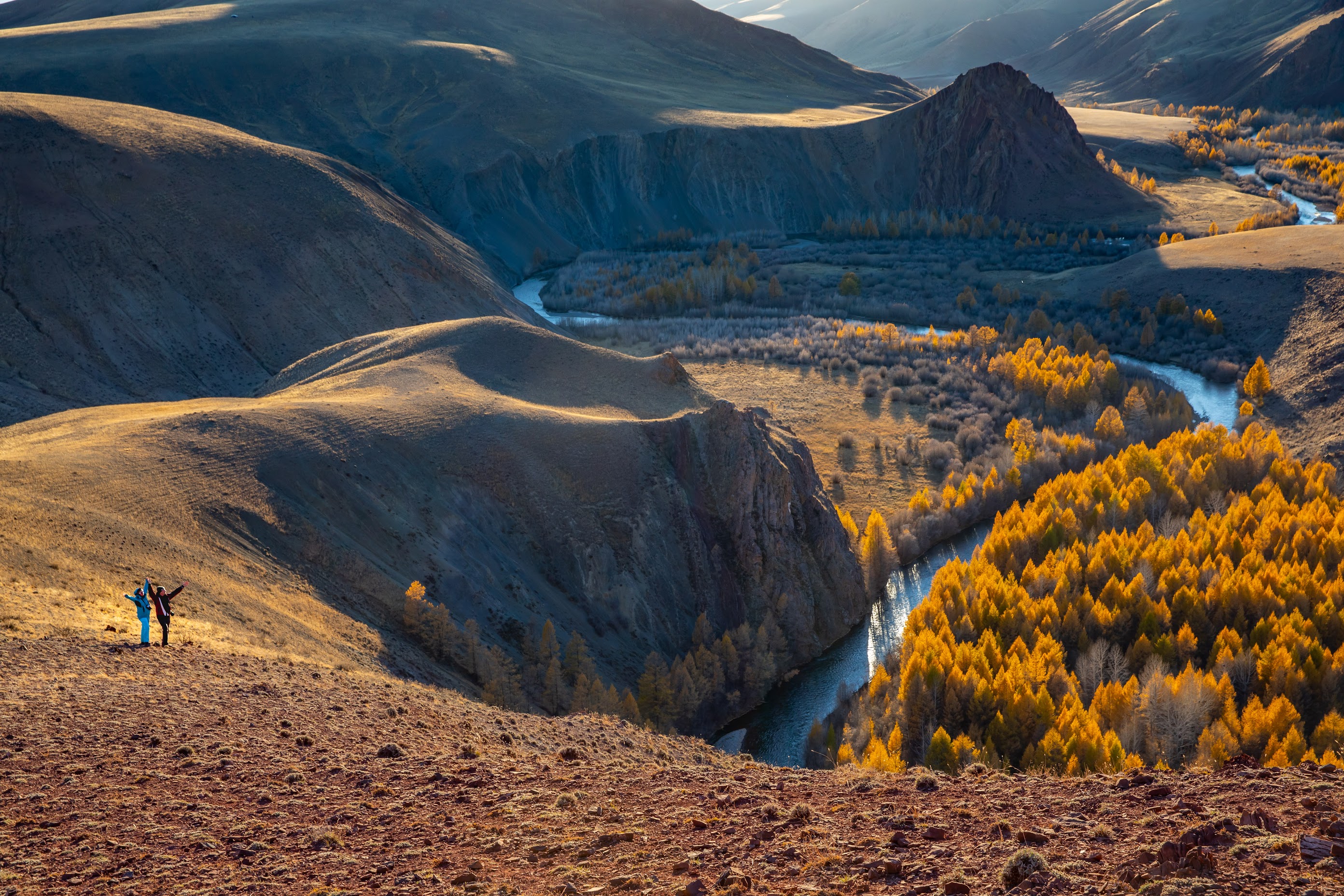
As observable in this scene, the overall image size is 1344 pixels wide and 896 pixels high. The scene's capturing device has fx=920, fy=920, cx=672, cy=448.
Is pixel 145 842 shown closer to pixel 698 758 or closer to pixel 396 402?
pixel 698 758

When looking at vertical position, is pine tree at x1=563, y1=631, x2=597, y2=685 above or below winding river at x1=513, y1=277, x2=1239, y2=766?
above

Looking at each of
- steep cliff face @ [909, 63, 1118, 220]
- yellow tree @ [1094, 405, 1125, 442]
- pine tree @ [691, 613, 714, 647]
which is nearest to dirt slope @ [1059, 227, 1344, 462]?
yellow tree @ [1094, 405, 1125, 442]

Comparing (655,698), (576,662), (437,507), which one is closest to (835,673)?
(655,698)

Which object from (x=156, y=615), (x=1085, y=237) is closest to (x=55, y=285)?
(x=156, y=615)

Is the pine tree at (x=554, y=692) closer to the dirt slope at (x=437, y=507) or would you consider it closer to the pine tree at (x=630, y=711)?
the pine tree at (x=630, y=711)

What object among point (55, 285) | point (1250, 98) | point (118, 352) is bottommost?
point (118, 352)

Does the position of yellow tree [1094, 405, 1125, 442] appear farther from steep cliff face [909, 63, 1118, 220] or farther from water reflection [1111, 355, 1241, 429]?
steep cliff face [909, 63, 1118, 220]
